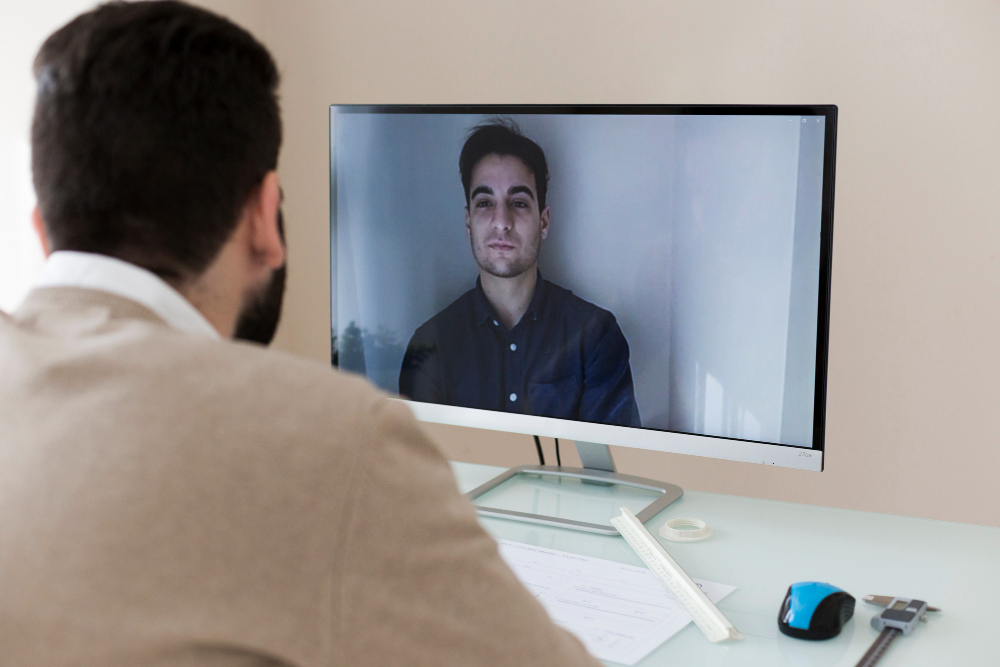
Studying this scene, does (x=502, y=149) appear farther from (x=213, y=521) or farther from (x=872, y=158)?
(x=213, y=521)

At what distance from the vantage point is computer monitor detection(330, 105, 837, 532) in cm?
124

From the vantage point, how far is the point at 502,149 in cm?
140

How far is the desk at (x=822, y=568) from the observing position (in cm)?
98

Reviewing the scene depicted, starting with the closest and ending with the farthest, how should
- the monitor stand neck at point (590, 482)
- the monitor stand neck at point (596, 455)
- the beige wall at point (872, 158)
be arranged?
the monitor stand neck at point (590, 482) → the monitor stand neck at point (596, 455) → the beige wall at point (872, 158)

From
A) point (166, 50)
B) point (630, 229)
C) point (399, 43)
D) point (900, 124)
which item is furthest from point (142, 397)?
point (399, 43)

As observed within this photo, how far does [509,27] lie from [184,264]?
1400 millimetres

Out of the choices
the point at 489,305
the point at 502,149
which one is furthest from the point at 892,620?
the point at 502,149

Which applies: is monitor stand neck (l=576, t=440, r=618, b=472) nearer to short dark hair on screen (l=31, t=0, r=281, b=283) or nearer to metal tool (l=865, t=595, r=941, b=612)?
metal tool (l=865, t=595, r=941, b=612)

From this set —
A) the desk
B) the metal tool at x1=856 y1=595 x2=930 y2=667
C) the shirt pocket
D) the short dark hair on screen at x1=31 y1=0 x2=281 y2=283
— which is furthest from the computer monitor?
the short dark hair on screen at x1=31 y1=0 x2=281 y2=283

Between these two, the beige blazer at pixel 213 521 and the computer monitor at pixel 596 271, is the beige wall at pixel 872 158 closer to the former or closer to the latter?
the computer monitor at pixel 596 271

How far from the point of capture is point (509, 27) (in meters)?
1.95

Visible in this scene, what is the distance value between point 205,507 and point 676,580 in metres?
0.73

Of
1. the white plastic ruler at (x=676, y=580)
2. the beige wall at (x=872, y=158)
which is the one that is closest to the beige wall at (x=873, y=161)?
the beige wall at (x=872, y=158)

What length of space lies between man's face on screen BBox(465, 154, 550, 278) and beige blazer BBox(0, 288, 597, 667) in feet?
2.73
